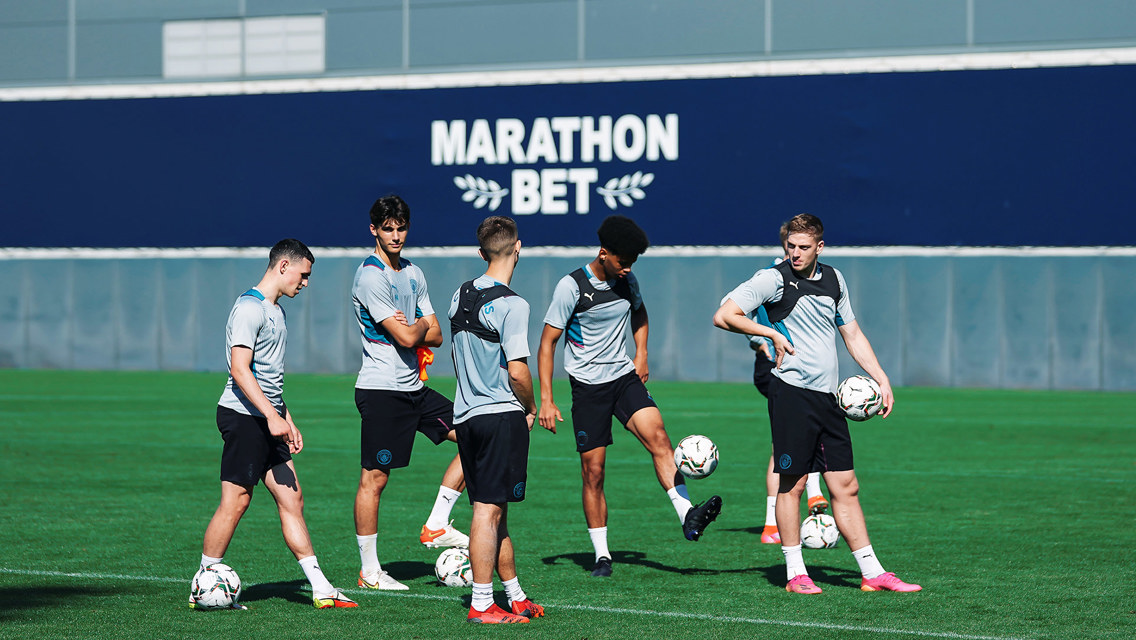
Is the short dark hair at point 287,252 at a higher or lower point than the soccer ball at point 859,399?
higher

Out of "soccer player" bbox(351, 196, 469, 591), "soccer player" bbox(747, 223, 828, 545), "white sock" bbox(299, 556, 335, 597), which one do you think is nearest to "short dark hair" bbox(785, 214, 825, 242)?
"soccer player" bbox(747, 223, 828, 545)

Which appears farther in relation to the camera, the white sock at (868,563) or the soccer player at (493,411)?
the white sock at (868,563)

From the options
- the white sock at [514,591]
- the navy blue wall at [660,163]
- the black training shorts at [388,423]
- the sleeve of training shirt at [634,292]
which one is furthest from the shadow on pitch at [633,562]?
the navy blue wall at [660,163]

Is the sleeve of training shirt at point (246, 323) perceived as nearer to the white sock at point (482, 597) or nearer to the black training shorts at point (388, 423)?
the black training shorts at point (388, 423)

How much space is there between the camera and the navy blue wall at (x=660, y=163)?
2794 cm

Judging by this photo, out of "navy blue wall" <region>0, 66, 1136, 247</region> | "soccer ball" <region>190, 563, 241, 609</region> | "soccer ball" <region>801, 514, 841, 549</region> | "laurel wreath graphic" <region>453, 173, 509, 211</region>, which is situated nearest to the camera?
"soccer ball" <region>190, 563, 241, 609</region>

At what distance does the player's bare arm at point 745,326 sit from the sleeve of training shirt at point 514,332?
144 centimetres

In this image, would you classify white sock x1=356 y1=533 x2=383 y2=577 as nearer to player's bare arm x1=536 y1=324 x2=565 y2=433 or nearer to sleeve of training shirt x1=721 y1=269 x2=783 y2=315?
player's bare arm x1=536 y1=324 x2=565 y2=433

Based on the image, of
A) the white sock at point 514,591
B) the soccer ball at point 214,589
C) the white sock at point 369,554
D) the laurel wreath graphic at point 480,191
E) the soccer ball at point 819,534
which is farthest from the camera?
the laurel wreath graphic at point 480,191

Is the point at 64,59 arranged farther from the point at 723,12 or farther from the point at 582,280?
the point at 582,280

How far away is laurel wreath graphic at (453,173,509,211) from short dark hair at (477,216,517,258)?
23.9 metres

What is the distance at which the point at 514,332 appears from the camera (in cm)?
761

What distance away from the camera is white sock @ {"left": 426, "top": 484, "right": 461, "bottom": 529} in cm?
960

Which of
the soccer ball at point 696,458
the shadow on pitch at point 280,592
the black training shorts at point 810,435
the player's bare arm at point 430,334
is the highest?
the player's bare arm at point 430,334
